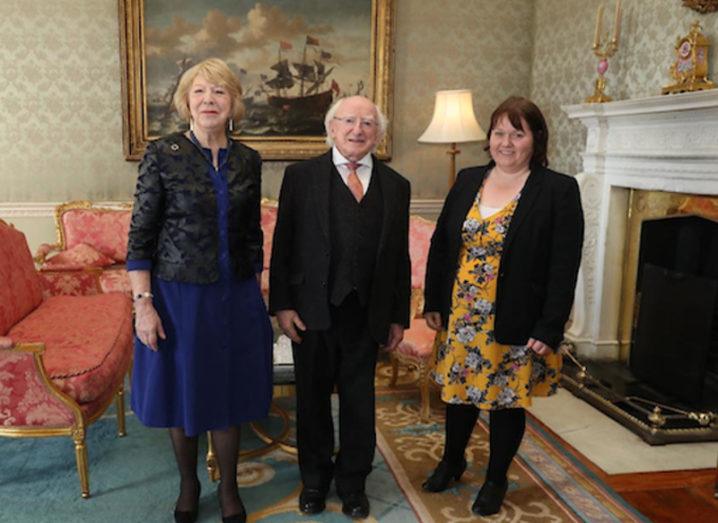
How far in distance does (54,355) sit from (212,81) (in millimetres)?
1326

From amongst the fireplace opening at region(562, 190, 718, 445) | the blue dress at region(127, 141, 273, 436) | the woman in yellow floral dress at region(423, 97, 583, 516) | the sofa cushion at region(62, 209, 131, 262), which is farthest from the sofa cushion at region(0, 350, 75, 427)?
the fireplace opening at region(562, 190, 718, 445)

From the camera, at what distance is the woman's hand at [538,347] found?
1989 mm

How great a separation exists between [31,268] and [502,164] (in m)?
2.42

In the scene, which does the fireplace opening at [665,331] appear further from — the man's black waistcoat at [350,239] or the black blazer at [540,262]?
the man's black waistcoat at [350,239]

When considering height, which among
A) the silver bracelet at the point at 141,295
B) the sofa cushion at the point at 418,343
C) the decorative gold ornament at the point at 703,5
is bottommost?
the sofa cushion at the point at 418,343

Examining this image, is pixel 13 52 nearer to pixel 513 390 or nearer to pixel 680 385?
pixel 513 390

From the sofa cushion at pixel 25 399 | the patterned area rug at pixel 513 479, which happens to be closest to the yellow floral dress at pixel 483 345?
the patterned area rug at pixel 513 479

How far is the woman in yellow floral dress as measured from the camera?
197cm

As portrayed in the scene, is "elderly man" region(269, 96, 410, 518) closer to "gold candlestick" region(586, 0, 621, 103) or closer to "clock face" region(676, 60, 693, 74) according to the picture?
"clock face" region(676, 60, 693, 74)

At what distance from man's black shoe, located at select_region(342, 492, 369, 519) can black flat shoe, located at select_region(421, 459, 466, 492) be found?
Answer: 30 centimetres

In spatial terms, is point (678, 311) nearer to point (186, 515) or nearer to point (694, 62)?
point (694, 62)

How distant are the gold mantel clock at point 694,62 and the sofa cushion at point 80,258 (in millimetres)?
3485

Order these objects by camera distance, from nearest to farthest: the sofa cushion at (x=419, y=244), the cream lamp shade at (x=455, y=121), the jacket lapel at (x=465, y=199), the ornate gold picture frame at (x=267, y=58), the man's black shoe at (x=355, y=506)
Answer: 1. the jacket lapel at (x=465, y=199)
2. the man's black shoe at (x=355, y=506)
3. the sofa cushion at (x=419, y=244)
4. the cream lamp shade at (x=455, y=121)
5. the ornate gold picture frame at (x=267, y=58)

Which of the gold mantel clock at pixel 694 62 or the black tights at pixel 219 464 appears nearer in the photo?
the black tights at pixel 219 464
